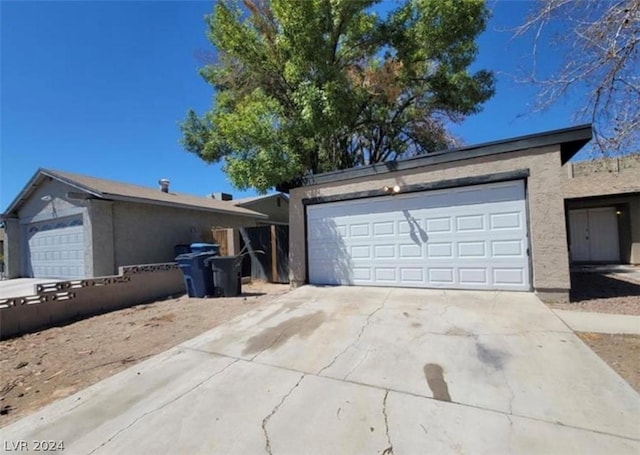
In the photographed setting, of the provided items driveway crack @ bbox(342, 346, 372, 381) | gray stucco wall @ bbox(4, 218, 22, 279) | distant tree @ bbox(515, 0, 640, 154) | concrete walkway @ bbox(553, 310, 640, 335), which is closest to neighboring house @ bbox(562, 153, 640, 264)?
distant tree @ bbox(515, 0, 640, 154)

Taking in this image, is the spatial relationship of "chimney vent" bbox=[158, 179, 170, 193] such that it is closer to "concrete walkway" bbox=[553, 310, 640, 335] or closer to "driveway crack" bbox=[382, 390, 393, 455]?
"driveway crack" bbox=[382, 390, 393, 455]

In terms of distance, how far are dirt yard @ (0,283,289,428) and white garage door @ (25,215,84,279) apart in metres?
5.28

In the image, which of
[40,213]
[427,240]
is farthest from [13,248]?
[427,240]

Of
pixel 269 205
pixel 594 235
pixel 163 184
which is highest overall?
pixel 163 184

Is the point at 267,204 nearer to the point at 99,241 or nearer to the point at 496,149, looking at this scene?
the point at 99,241

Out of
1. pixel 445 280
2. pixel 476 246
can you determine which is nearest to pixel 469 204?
pixel 476 246

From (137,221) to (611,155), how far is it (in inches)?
505

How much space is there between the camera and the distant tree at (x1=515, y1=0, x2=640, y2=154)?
4.05 metres

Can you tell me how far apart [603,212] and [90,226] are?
66.4 feet

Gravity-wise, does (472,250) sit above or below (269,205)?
below

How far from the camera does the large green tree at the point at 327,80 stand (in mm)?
8258

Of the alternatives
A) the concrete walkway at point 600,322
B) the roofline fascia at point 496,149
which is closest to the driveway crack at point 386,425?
the concrete walkway at point 600,322

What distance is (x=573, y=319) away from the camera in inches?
189

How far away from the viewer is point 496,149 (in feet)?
20.9
